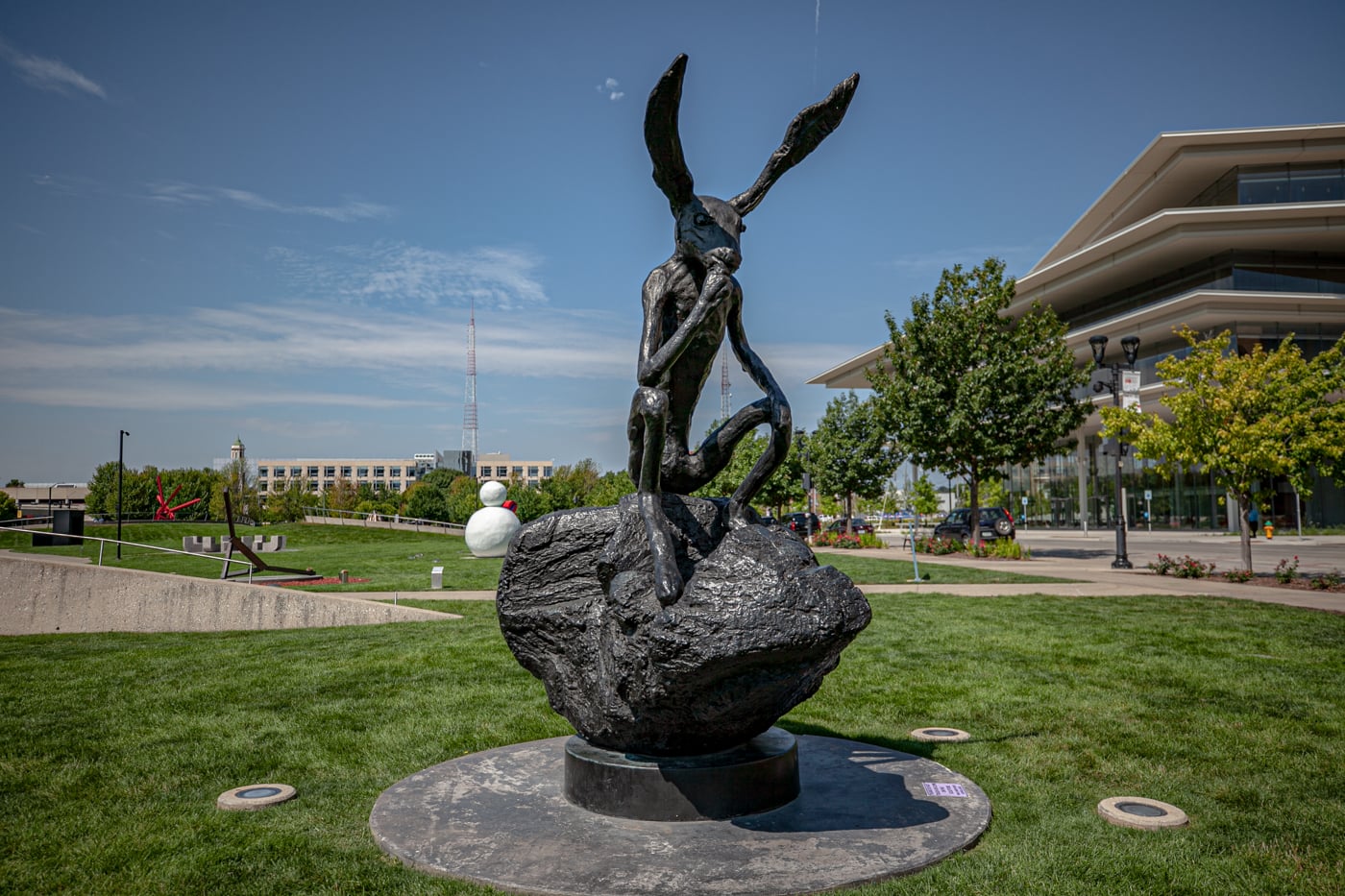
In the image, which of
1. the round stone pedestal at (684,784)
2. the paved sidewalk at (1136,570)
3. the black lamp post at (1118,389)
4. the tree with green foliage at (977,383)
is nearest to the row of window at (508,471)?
the paved sidewalk at (1136,570)

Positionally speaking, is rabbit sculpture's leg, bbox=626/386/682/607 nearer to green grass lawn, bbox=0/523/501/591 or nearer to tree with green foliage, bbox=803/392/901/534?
green grass lawn, bbox=0/523/501/591

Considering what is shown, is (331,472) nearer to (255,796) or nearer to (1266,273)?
(1266,273)

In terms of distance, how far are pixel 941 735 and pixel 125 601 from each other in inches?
564

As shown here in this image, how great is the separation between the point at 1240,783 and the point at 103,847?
6967 mm

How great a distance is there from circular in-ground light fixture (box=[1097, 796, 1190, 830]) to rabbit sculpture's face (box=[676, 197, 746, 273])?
397 centimetres

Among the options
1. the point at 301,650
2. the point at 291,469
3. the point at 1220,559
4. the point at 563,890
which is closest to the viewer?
the point at 563,890

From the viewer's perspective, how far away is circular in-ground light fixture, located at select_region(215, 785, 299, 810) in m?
5.43

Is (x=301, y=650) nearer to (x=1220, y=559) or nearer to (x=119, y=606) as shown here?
(x=119, y=606)

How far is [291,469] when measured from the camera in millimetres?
142250

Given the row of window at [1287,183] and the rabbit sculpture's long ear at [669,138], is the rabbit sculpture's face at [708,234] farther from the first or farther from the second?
the row of window at [1287,183]

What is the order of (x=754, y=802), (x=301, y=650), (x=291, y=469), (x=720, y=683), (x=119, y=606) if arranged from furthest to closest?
(x=291, y=469) → (x=119, y=606) → (x=301, y=650) → (x=754, y=802) → (x=720, y=683)

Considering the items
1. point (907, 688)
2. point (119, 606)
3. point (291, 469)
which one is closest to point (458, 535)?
point (119, 606)

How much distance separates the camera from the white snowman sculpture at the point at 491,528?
28188 mm

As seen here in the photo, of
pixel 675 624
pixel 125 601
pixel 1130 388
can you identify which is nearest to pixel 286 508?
pixel 125 601
